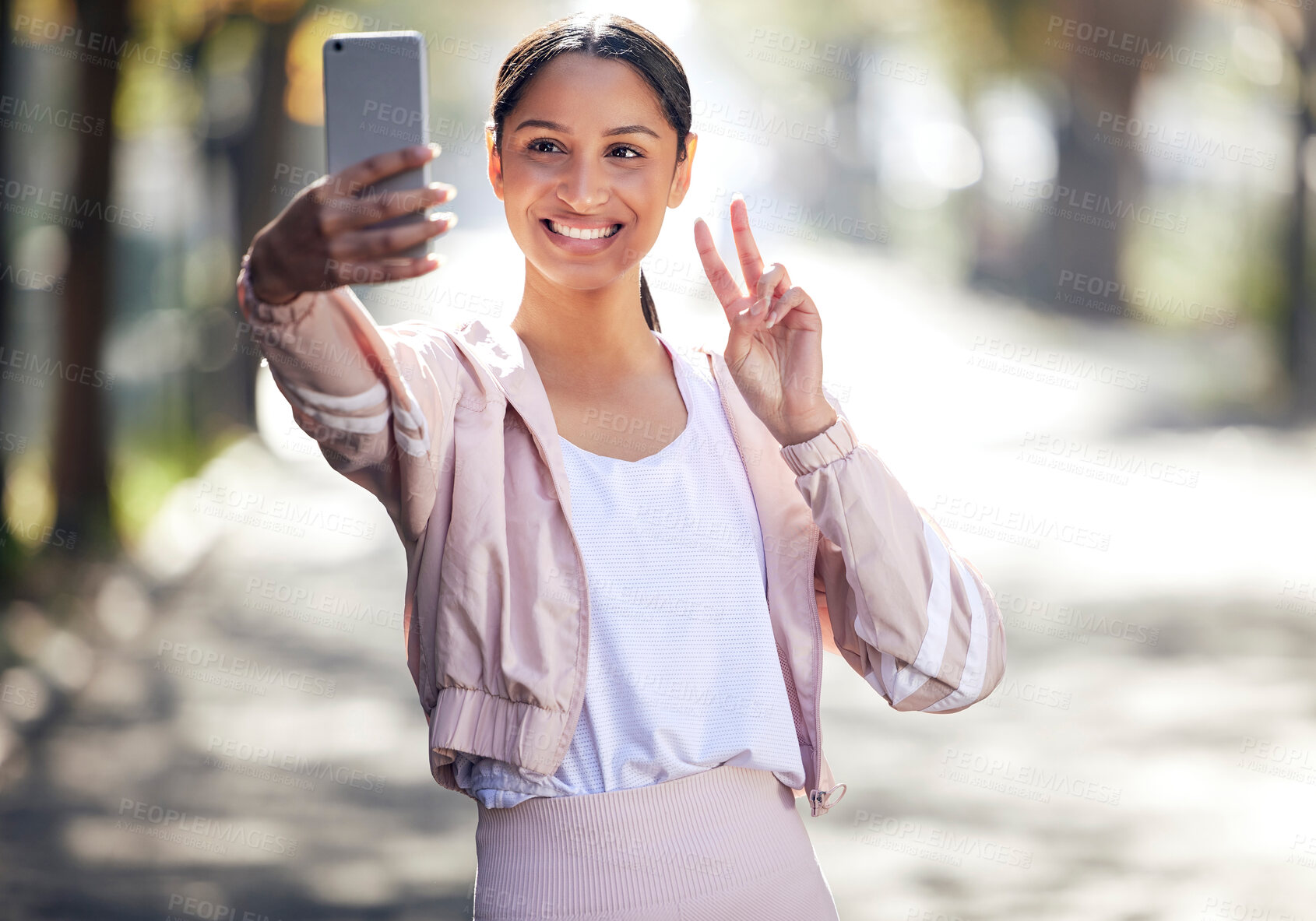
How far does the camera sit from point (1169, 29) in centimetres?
2434

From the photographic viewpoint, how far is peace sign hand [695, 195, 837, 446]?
8.12ft

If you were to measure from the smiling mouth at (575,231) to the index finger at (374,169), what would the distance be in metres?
0.69

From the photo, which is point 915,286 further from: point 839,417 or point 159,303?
point 839,417

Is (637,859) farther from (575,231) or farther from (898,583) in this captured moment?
A: (575,231)

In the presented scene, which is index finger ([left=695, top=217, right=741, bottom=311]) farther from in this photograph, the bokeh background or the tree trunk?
the tree trunk

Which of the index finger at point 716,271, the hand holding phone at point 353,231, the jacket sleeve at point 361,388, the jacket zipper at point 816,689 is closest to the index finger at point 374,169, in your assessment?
the hand holding phone at point 353,231

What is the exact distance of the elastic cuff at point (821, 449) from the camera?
245 centimetres

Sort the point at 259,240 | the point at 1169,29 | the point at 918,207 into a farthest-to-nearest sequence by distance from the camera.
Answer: the point at 918,207, the point at 1169,29, the point at 259,240

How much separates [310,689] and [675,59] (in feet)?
21.1

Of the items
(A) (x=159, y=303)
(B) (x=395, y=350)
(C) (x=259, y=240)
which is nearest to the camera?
(C) (x=259, y=240)

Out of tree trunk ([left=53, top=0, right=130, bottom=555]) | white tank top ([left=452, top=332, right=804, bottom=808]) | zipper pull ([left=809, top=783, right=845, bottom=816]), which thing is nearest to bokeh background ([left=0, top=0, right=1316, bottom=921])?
tree trunk ([left=53, top=0, right=130, bottom=555])

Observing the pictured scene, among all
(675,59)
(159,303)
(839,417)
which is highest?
(159,303)

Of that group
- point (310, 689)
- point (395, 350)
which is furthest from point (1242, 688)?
point (395, 350)

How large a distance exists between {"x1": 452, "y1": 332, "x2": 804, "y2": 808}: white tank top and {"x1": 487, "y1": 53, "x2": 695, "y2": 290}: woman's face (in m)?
0.35
